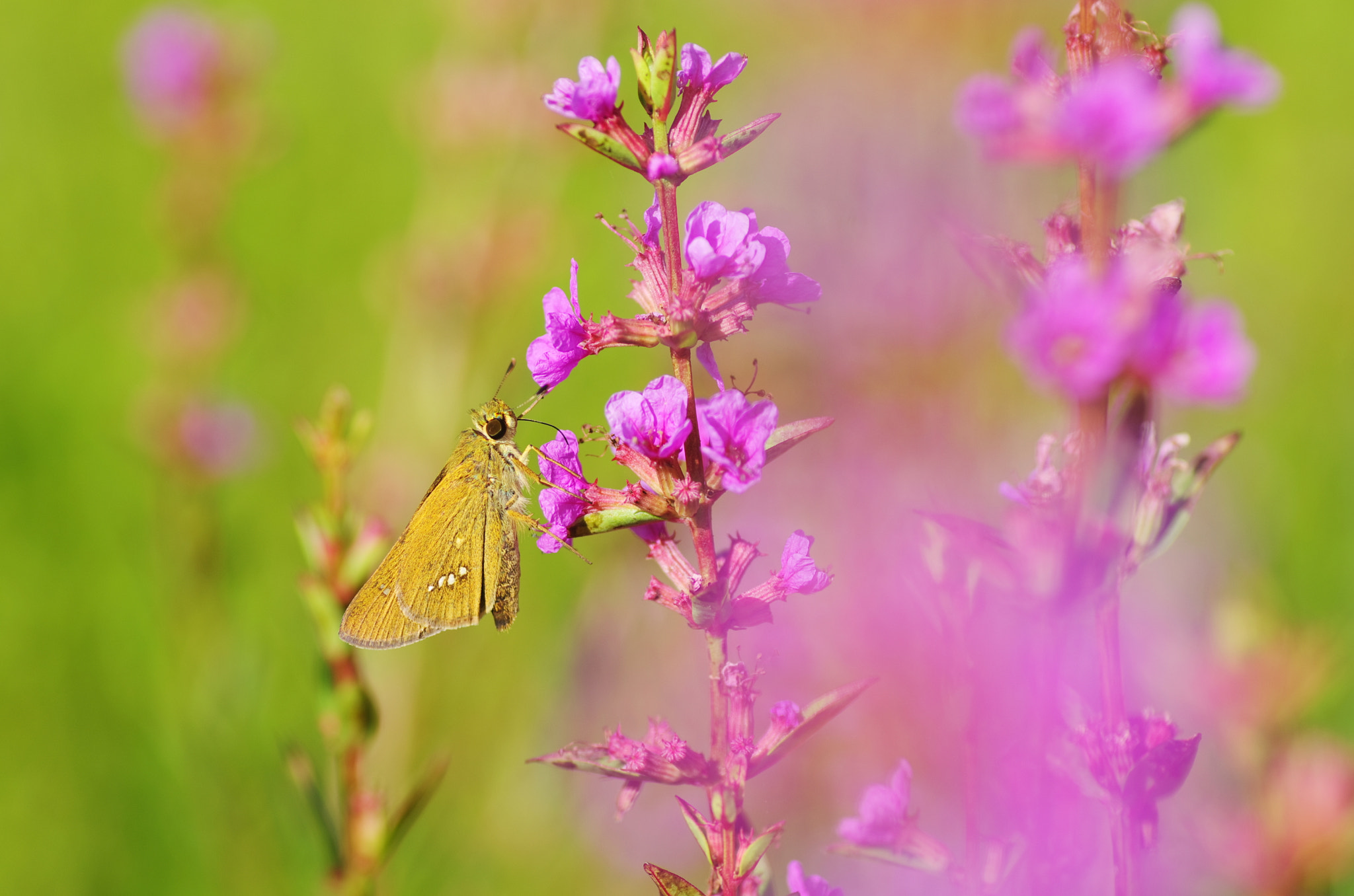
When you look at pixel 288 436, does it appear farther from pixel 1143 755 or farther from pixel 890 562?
pixel 1143 755

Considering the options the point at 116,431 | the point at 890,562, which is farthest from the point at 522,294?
the point at 890,562

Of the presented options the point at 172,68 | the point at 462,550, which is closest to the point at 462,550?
the point at 462,550

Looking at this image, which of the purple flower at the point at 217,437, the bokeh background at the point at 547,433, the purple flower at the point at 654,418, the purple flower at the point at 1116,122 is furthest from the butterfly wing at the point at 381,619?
the purple flower at the point at 217,437

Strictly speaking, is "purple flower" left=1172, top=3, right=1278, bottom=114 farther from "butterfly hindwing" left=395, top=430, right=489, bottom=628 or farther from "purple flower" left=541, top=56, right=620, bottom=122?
"butterfly hindwing" left=395, top=430, right=489, bottom=628

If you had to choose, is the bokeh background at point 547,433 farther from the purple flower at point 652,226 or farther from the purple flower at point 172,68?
the purple flower at point 652,226

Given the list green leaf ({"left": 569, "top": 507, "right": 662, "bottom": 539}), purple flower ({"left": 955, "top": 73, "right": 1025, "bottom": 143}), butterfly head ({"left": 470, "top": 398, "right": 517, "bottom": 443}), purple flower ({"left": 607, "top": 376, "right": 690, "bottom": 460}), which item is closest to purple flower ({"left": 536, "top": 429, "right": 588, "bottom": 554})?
green leaf ({"left": 569, "top": 507, "right": 662, "bottom": 539})

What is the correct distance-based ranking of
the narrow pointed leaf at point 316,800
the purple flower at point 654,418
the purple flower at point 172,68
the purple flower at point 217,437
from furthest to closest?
the purple flower at point 172,68 → the purple flower at point 217,437 → the narrow pointed leaf at point 316,800 → the purple flower at point 654,418

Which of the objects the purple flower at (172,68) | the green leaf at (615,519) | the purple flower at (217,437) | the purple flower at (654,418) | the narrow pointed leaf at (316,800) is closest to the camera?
the purple flower at (654,418)
